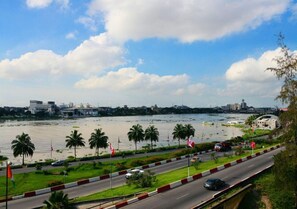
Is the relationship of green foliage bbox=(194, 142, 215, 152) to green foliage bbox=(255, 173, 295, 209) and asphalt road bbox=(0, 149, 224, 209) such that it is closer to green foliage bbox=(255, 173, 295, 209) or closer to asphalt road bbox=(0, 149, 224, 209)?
asphalt road bbox=(0, 149, 224, 209)

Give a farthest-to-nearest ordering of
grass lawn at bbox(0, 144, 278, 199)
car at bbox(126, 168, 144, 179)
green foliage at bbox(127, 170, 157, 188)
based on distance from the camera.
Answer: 1. grass lawn at bbox(0, 144, 278, 199)
2. car at bbox(126, 168, 144, 179)
3. green foliage at bbox(127, 170, 157, 188)

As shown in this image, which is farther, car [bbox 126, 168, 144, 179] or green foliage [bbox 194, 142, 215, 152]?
green foliage [bbox 194, 142, 215, 152]

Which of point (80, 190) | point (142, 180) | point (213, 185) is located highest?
point (213, 185)

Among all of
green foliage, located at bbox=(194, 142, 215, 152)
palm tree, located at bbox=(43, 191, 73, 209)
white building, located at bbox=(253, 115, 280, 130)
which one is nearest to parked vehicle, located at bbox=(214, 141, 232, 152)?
green foliage, located at bbox=(194, 142, 215, 152)

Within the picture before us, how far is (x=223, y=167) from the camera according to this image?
4612 centimetres

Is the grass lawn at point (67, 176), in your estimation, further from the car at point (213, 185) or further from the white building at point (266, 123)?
the white building at point (266, 123)

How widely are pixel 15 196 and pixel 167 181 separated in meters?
17.4

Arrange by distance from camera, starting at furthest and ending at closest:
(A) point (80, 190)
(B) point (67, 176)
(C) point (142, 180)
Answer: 1. (B) point (67, 176)
2. (A) point (80, 190)
3. (C) point (142, 180)

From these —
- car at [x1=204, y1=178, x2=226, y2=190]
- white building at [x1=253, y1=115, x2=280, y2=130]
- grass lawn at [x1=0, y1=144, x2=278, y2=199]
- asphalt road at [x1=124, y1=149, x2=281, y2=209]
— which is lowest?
grass lawn at [x1=0, y1=144, x2=278, y2=199]

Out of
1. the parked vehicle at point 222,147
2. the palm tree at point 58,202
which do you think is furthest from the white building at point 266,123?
the palm tree at point 58,202

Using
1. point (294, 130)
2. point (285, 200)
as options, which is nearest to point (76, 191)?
point (285, 200)

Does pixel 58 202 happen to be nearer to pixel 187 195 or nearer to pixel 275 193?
pixel 187 195

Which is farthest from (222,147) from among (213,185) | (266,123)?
(266,123)

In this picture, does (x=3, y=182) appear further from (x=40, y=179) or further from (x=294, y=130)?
(x=294, y=130)
